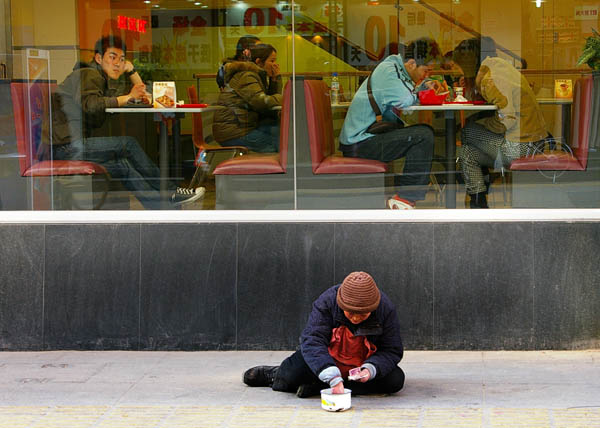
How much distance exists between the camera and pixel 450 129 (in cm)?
781

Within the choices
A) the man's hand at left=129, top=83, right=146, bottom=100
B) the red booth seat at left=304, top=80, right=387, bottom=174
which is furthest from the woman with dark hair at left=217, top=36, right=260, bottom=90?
the man's hand at left=129, top=83, right=146, bottom=100

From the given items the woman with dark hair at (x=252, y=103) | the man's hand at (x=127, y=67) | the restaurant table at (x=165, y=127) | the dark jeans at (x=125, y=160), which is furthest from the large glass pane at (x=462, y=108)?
the man's hand at (x=127, y=67)

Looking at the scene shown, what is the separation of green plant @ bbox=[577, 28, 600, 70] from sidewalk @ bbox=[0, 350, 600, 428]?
6.91ft

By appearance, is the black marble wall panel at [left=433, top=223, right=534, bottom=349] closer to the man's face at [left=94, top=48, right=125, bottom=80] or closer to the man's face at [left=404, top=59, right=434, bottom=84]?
the man's face at [left=404, top=59, right=434, bottom=84]

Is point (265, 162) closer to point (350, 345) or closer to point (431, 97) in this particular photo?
point (431, 97)

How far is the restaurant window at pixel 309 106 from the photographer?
25.0 ft

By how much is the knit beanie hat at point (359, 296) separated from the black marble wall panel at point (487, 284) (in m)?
1.50

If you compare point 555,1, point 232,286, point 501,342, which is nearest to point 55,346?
point 232,286

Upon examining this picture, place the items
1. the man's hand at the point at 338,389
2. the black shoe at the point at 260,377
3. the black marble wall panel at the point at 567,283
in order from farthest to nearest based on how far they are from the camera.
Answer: the black marble wall panel at the point at 567,283, the black shoe at the point at 260,377, the man's hand at the point at 338,389

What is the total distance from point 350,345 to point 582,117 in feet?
8.93

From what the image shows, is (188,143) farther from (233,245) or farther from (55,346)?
(55,346)

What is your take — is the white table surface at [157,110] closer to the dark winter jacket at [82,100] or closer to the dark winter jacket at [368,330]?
the dark winter jacket at [82,100]

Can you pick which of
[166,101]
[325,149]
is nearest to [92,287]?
[166,101]

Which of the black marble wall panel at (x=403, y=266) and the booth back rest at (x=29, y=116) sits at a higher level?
the booth back rest at (x=29, y=116)
